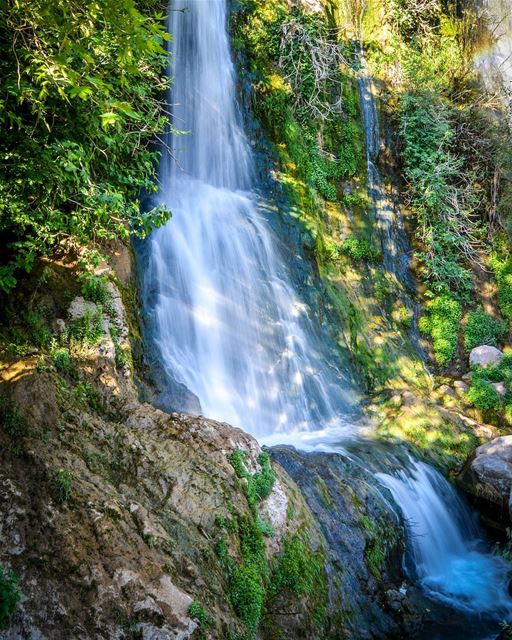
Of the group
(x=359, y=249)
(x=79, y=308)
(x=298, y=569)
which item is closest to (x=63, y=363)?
(x=79, y=308)

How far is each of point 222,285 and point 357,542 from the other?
501cm

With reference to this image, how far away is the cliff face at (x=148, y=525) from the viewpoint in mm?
2953

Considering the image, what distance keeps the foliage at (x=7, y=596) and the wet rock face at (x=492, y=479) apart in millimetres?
6448

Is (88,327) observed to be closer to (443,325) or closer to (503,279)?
(443,325)

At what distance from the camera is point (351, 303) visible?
10.7m

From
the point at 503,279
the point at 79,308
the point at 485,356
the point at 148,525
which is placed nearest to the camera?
the point at 148,525

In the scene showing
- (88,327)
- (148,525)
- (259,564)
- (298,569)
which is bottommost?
(298,569)

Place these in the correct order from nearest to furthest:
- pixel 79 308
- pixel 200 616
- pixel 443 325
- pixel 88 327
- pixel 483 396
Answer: pixel 200 616, pixel 88 327, pixel 79 308, pixel 483 396, pixel 443 325

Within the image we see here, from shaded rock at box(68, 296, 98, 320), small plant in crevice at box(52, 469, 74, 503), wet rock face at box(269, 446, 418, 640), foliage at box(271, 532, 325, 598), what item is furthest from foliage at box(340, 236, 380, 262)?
small plant in crevice at box(52, 469, 74, 503)

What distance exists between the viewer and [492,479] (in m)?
7.29

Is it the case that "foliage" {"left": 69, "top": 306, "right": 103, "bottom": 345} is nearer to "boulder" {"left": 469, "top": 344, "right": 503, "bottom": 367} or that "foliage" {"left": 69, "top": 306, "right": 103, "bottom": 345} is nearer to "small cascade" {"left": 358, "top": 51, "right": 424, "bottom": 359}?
"small cascade" {"left": 358, "top": 51, "right": 424, "bottom": 359}

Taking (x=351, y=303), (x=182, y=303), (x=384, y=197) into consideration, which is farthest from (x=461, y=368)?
(x=182, y=303)

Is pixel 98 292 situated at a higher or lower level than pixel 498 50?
lower

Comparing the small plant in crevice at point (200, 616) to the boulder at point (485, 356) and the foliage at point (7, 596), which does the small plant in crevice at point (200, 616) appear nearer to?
the foliage at point (7, 596)
